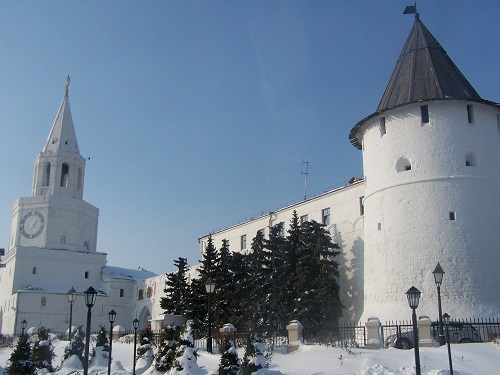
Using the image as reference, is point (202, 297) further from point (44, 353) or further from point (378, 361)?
point (378, 361)

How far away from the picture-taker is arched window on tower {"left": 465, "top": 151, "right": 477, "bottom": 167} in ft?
93.2

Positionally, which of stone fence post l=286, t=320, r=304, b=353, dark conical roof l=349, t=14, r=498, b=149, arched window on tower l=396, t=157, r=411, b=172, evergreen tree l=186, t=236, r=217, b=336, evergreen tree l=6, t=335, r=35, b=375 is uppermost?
dark conical roof l=349, t=14, r=498, b=149

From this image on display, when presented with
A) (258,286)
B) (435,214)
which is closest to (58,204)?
(258,286)

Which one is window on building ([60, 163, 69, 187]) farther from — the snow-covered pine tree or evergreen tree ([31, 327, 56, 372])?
the snow-covered pine tree

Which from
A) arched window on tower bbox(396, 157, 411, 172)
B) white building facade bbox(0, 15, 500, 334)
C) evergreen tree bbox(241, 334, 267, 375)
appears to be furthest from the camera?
arched window on tower bbox(396, 157, 411, 172)

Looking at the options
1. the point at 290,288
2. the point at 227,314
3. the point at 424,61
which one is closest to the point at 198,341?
the point at 227,314

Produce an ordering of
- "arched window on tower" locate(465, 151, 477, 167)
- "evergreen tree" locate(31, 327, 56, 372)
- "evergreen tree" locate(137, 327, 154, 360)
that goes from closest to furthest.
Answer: "evergreen tree" locate(137, 327, 154, 360) < "evergreen tree" locate(31, 327, 56, 372) < "arched window on tower" locate(465, 151, 477, 167)

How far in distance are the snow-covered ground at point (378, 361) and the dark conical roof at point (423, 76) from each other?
521 inches

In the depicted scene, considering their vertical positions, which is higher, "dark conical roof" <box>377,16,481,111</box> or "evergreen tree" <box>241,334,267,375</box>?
"dark conical roof" <box>377,16,481,111</box>

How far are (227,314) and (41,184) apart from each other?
1194 inches

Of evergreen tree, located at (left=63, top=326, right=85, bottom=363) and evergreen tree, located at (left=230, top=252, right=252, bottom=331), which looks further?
evergreen tree, located at (left=230, top=252, right=252, bottom=331)

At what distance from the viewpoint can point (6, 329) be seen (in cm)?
5141

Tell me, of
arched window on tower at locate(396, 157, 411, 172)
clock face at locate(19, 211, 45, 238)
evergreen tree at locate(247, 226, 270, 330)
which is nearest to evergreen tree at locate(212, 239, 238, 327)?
evergreen tree at locate(247, 226, 270, 330)

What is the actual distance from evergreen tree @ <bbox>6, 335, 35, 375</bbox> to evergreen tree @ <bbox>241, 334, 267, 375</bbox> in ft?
24.0
